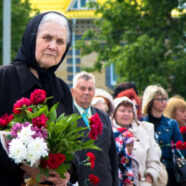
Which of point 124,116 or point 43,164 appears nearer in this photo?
point 43,164

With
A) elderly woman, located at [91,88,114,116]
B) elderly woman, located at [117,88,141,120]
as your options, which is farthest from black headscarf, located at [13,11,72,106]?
elderly woman, located at [117,88,141,120]

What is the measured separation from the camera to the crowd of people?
3199 millimetres

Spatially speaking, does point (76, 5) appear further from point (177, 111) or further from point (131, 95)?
point (131, 95)

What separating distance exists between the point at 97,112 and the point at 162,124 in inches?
83.1

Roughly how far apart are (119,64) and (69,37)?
43.5 feet

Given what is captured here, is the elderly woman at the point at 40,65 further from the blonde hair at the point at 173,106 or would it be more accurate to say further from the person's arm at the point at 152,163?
the blonde hair at the point at 173,106

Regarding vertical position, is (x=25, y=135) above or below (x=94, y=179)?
above

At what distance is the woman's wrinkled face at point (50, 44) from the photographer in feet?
11.0

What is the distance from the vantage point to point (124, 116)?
650 centimetres

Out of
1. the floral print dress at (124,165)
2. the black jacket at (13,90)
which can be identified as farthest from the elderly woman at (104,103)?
the black jacket at (13,90)

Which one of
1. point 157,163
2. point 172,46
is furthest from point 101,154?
point 172,46

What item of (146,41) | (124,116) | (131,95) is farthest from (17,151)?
(146,41)

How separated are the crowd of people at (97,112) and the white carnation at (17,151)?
5.2 inches

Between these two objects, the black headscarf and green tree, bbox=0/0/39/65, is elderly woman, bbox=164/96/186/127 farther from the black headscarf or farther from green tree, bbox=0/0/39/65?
green tree, bbox=0/0/39/65
